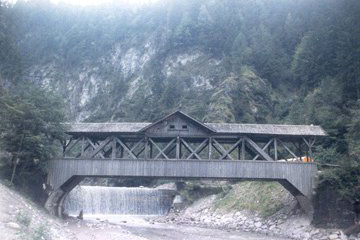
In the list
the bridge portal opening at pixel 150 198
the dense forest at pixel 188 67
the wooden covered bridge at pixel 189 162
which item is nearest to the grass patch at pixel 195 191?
the bridge portal opening at pixel 150 198

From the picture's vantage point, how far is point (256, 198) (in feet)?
107

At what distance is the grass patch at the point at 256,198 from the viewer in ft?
99.6

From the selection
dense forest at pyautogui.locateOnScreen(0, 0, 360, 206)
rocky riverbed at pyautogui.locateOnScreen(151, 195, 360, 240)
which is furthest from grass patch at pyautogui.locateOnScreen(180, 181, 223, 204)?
dense forest at pyautogui.locateOnScreen(0, 0, 360, 206)

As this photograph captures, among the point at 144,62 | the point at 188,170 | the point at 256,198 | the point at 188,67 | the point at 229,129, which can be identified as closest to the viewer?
the point at 188,170

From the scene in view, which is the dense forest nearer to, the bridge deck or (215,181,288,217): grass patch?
the bridge deck

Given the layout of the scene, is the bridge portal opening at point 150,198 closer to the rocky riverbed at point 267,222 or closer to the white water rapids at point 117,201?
the white water rapids at point 117,201

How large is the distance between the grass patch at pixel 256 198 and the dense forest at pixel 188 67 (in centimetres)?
470

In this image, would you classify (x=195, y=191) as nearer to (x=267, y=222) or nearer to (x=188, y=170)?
(x=267, y=222)

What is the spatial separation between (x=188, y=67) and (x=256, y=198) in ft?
136

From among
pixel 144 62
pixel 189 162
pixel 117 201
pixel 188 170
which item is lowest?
pixel 117 201

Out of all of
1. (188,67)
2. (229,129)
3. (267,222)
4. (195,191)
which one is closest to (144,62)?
(188,67)

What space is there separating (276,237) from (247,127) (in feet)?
22.2

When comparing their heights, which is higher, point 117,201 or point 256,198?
point 256,198

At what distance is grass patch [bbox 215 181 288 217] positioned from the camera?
30.4 metres
